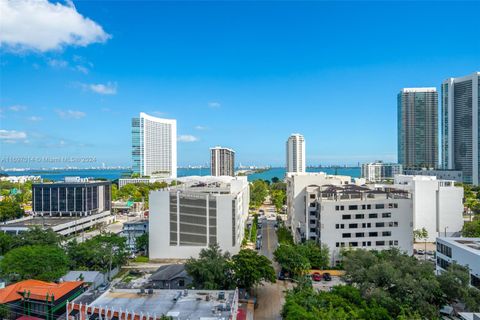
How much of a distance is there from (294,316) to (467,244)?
1474 centimetres

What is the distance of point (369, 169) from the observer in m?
131

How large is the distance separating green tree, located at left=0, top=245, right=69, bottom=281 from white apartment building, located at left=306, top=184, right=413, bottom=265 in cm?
1934

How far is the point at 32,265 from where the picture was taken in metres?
21.8

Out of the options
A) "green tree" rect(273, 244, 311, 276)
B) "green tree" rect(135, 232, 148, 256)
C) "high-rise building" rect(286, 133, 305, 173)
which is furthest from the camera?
"high-rise building" rect(286, 133, 305, 173)

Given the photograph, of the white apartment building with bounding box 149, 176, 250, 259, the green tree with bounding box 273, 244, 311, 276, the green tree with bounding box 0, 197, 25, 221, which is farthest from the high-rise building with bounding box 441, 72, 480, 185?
the green tree with bounding box 0, 197, 25, 221

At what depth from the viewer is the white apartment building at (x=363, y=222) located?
93.2 ft

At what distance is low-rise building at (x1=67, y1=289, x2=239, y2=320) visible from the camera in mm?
14023

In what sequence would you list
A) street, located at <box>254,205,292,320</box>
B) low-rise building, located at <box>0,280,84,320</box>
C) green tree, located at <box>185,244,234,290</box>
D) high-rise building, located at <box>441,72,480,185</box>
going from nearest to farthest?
low-rise building, located at <box>0,280,84,320</box>, street, located at <box>254,205,292,320</box>, green tree, located at <box>185,244,234,290</box>, high-rise building, located at <box>441,72,480,185</box>

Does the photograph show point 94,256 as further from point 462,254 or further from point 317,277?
point 462,254

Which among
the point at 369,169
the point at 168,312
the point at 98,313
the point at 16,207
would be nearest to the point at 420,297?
the point at 168,312

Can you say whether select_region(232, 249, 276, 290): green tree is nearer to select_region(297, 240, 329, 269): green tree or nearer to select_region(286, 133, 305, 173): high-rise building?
select_region(297, 240, 329, 269): green tree

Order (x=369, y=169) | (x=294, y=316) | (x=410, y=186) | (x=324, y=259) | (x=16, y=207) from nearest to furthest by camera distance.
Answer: (x=294, y=316) < (x=324, y=259) < (x=410, y=186) < (x=16, y=207) < (x=369, y=169)

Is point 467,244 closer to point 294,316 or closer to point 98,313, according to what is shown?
point 294,316

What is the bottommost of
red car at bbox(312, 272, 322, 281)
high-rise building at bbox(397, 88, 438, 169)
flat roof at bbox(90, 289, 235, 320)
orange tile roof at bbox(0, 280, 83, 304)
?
red car at bbox(312, 272, 322, 281)
